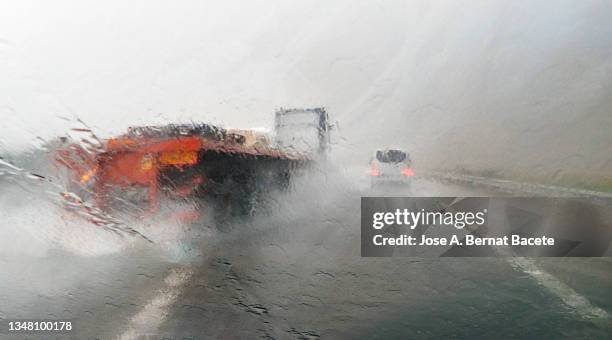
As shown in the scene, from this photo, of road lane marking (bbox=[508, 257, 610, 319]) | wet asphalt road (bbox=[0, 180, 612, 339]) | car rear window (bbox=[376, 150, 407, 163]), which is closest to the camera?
wet asphalt road (bbox=[0, 180, 612, 339])

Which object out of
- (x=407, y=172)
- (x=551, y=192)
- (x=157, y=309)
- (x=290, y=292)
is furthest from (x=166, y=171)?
(x=551, y=192)

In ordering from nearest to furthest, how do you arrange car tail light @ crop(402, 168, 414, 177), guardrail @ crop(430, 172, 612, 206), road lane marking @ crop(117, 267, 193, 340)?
road lane marking @ crop(117, 267, 193, 340) → guardrail @ crop(430, 172, 612, 206) → car tail light @ crop(402, 168, 414, 177)

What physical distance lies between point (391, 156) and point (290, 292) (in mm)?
5383

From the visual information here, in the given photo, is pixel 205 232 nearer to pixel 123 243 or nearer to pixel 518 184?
pixel 123 243

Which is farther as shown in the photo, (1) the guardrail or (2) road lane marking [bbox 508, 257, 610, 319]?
(1) the guardrail

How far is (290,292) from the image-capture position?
338cm

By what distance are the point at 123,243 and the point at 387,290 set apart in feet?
8.01

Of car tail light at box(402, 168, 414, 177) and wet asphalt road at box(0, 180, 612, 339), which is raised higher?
car tail light at box(402, 168, 414, 177)

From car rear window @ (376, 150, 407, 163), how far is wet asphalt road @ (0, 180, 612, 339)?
3.67 m

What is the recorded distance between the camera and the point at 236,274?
3713 mm

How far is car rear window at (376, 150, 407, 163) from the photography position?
7969mm

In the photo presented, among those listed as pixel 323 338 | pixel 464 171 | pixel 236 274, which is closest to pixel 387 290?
pixel 323 338

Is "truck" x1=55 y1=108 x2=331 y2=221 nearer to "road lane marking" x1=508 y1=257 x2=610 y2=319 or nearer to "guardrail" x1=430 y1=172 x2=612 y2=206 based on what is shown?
"road lane marking" x1=508 y1=257 x2=610 y2=319

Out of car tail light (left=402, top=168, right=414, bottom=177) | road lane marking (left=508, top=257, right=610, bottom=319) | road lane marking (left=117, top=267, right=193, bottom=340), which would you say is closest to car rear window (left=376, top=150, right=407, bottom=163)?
car tail light (left=402, top=168, right=414, bottom=177)
